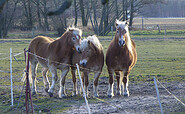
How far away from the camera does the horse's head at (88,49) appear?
30.7 feet

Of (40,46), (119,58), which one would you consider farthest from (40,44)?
(119,58)

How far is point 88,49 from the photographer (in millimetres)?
9539

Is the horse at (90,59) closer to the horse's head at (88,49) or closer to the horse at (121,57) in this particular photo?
the horse's head at (88,49)

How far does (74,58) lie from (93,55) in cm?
69

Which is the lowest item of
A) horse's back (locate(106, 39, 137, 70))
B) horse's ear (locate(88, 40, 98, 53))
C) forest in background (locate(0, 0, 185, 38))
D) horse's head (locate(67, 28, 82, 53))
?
horse's back (locate(106, 39, 137, 70))

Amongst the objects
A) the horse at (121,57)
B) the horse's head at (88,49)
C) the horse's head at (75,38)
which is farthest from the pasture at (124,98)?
the horse's head at (75,38)

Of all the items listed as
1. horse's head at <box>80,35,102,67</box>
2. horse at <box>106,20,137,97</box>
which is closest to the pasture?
horse at <box>106,20,137,97</box>

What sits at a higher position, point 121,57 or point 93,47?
point 93,47

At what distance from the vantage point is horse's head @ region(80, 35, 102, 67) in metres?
9.36

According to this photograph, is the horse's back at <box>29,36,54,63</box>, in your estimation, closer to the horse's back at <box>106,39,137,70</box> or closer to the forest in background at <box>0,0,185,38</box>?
the horse's back at <box>106,39,137,70</box>

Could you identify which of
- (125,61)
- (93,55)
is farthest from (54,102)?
(125,61)

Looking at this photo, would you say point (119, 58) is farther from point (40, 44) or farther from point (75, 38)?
point (40, 44)

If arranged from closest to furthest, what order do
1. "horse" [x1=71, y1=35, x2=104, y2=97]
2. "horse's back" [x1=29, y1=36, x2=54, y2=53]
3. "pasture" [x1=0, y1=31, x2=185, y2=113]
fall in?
"pasture" [x1=0, y1=31, x2=185, y2=113] < "horse" [x1=71, y1=35, x2=104, y2=97] < "horse's back" [x1=29, y1=36, x2=54, y2=53]

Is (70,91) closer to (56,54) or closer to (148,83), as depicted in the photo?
(56,54)
